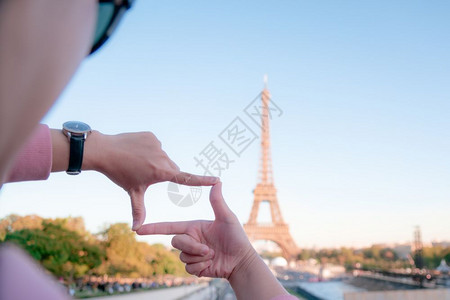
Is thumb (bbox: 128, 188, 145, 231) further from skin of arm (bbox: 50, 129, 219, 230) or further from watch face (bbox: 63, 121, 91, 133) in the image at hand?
watch face (bbox: 63, 121, 91, 133)

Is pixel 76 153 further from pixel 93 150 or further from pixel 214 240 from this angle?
pixel 214 240

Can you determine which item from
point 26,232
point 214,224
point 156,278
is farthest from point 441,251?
point 214,224

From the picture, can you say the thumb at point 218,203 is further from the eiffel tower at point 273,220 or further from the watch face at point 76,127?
the eiffel tower at point 273,220

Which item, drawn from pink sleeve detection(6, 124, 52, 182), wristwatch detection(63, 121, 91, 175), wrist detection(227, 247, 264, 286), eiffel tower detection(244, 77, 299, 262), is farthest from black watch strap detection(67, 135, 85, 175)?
eiffel tower detection(244, 77, 299, 262)

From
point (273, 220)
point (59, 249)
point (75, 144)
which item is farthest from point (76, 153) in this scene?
point (273, 220)

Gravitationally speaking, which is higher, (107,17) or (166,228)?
(107,17)

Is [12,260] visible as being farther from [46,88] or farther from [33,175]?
[33,175]
